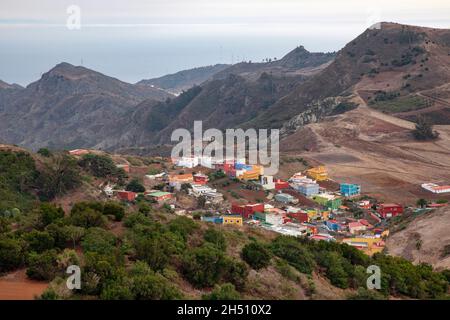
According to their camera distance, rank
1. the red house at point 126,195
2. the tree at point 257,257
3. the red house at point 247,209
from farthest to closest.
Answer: the red house at point 126,195 < the red house at point 247,209 < the tree at point 257,257

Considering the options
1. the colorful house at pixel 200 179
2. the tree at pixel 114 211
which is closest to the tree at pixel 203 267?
the tree at pixel 114 211

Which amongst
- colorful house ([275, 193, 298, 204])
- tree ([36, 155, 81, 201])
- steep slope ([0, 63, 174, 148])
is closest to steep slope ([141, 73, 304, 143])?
steep slope ([0, 63, 174, 148])

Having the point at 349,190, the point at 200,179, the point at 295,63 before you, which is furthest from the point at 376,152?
the point at 295,63

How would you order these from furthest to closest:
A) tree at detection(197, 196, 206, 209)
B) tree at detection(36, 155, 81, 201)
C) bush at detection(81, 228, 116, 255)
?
tree at detection(197, 196, 206, 209) → tree at detection(36, 155, 81, 201) → bush at detection(81, 228, 116, 255)

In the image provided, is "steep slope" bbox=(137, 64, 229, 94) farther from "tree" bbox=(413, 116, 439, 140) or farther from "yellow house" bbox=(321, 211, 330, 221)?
"yellow house" bbox=(321, 211, 330, 221)

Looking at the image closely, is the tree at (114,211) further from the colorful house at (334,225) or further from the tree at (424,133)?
the tree at (424,133)
